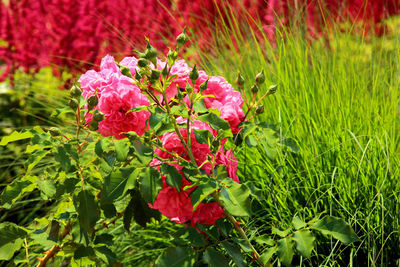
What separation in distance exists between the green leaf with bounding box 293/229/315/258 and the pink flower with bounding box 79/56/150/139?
1.47 ft

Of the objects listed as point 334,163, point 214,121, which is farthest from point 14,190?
point 334,163

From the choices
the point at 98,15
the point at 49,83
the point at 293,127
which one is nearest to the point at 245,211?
the point at 293,127

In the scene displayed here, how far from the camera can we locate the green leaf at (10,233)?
3.93 feet

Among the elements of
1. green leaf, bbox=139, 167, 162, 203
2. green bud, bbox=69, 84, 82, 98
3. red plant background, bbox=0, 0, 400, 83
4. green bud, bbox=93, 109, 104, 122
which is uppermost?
green bud, bbox=69, 84, 82, 98

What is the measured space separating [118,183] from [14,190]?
1.03 feet

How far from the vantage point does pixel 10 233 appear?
3.97 feet

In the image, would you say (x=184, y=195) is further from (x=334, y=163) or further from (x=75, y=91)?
(x=334, y=163)

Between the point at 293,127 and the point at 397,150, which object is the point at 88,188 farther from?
the point at 397,150

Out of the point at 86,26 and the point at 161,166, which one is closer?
the point at 161,166

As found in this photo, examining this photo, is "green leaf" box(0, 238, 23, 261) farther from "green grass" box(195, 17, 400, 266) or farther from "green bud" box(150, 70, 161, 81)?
"green grass" box(195, 17, 400, 266)

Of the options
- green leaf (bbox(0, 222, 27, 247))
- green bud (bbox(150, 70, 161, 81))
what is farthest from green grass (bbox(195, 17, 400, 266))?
green leaf (bbox(0, 222, 27, 247))

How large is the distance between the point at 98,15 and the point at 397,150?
2.03 meters

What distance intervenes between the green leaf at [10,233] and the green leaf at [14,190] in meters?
0.07

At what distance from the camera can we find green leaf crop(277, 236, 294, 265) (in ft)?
3.50
